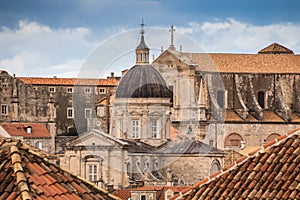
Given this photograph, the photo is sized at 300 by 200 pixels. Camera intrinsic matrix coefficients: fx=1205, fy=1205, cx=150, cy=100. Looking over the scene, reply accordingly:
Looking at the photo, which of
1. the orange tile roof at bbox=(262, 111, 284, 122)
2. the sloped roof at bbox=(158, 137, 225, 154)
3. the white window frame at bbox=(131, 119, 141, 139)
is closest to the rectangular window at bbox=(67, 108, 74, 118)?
the orange tile roof at bbox=(262, 111, 284, 122)

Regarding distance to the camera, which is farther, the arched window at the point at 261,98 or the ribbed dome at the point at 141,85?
the arched window at the point at 261,98

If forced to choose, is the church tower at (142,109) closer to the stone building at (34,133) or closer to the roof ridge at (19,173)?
the stone building at (34,133)

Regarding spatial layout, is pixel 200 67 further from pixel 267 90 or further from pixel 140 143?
pixel 140 143

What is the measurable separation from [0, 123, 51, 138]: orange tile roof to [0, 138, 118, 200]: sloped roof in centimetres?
6708

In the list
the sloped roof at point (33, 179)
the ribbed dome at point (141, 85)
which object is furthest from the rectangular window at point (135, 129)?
the sloped roof at point (33, 179)

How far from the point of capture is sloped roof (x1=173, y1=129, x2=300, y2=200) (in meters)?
11.5

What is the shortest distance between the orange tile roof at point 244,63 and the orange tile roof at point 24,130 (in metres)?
17.1

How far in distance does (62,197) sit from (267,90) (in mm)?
87530

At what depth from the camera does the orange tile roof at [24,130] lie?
78.1 m

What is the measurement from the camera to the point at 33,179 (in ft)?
31.2

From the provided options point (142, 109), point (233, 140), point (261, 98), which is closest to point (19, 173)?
point (142, 109)

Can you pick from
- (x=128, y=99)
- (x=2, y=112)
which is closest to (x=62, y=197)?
(x=128, y=99)

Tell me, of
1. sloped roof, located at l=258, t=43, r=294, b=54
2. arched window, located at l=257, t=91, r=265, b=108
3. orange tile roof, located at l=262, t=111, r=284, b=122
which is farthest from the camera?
sloped roof, located at l=258, t=43, r=294, b=54

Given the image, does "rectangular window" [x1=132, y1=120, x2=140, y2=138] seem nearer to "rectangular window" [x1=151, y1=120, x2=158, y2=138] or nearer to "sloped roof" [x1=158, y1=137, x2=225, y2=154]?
"rectangular window" [x1=151, y1=120, x2=158, y2=138]
